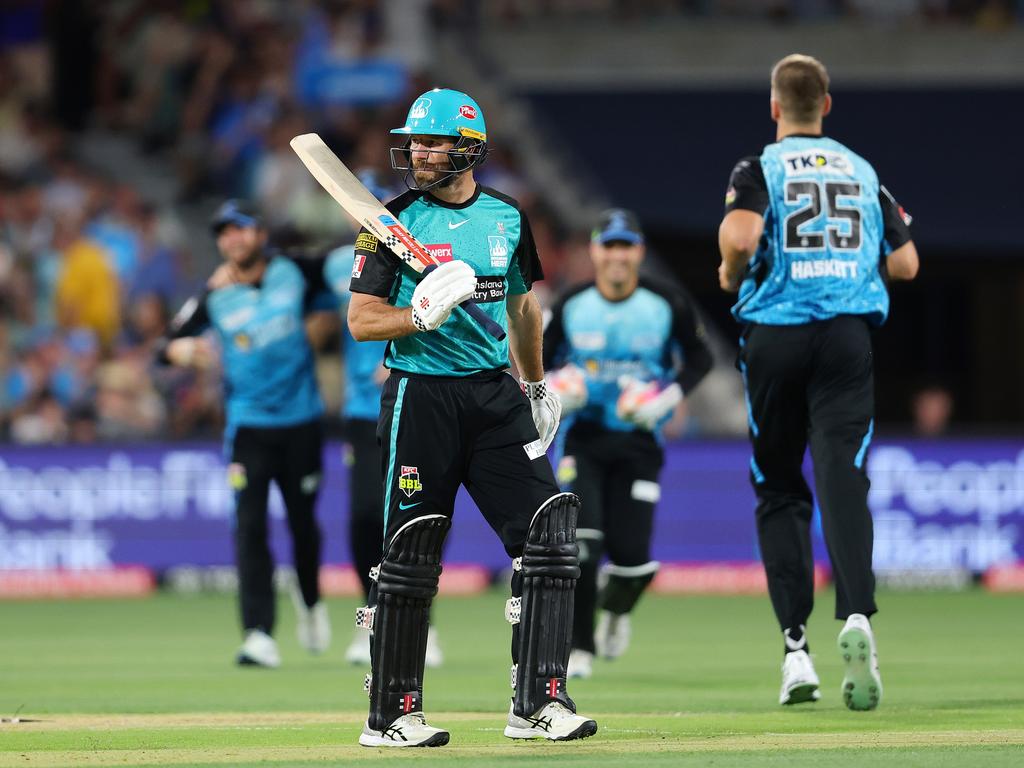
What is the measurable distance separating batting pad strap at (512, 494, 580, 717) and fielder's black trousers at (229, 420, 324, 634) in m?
4.52

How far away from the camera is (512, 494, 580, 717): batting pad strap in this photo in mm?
6934

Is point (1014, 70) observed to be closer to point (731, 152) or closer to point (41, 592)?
point (731, 152)

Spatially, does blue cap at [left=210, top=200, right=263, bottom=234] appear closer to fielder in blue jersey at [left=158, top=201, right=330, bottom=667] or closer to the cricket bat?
fielder in blue jersey at [left=158, top=201, right=330, bottom=667]

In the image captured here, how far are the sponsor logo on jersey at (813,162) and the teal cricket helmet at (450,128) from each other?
5.42 feet

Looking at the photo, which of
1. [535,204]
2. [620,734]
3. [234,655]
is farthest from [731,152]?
[620,734]

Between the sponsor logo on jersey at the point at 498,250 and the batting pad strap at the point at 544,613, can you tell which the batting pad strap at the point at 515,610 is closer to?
the batting pad strap at the point at 544,613

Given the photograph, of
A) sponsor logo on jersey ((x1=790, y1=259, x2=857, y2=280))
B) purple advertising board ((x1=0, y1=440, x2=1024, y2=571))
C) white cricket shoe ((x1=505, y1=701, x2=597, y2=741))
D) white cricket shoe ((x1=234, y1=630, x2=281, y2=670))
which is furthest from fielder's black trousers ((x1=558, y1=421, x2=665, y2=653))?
purple advertising board ((x1=0, y1=440, x2=1024, y2=571))

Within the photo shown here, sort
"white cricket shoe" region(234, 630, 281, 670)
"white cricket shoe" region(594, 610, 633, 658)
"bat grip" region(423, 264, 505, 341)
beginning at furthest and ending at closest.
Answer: "white cricket shoe" region(594, 610, 633, 658)
"white cricket shoe" region(234, 630, 281, 670)
"bat grip" region(423, 264, 505, 341)

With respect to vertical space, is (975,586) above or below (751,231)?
below

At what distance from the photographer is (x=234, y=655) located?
38.7 ft

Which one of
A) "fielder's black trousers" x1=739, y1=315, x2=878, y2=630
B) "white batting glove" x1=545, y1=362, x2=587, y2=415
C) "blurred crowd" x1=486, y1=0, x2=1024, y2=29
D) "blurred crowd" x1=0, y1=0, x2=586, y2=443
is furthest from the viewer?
"blurred crowd" x1=486, y1=0, x2=1024, y2=29

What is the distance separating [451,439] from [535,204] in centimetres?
1405

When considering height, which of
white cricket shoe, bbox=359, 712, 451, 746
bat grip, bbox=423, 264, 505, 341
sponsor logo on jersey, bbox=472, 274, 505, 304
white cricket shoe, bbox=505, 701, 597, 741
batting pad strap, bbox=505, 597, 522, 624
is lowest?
white cricket shoe, bbox=359, 712, 451, 746

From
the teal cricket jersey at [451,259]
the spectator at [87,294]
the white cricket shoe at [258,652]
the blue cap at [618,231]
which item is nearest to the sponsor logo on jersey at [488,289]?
the teal cricket jersey at [451,259]
